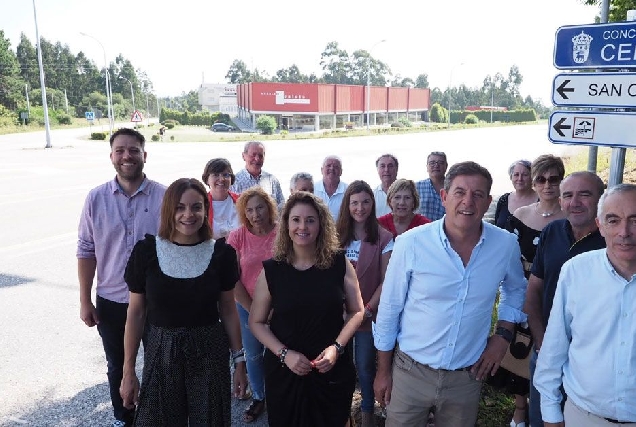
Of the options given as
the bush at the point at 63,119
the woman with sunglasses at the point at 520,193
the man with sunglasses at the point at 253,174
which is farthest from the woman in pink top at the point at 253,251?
the bush at the point at 63,119

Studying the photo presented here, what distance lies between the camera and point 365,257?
338cm

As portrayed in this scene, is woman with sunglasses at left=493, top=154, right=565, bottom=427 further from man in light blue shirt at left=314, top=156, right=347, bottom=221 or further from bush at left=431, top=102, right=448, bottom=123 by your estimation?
bush at left=431, top=102, right=448, bottom=123

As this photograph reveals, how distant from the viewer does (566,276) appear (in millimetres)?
2020

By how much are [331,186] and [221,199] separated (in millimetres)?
1324

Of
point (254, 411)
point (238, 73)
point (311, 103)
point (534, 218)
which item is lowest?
point (254, 411)

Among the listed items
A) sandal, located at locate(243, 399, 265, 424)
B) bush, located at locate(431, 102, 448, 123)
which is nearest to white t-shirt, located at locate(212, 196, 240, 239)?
sandal, located at locate(243, 399, 265, 424)

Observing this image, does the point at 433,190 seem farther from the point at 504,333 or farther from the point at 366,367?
the point at 504,333

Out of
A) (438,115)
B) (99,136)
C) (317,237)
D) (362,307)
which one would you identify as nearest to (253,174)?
(317,237)

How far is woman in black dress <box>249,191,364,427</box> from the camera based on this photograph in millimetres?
2625

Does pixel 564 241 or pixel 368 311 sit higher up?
pixel 564 241

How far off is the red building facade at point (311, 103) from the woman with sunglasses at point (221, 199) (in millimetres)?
42167

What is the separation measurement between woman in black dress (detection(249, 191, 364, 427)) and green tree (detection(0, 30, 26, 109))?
233 feet

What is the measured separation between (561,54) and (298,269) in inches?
107

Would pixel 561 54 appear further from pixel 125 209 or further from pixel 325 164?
pixel 125 209
